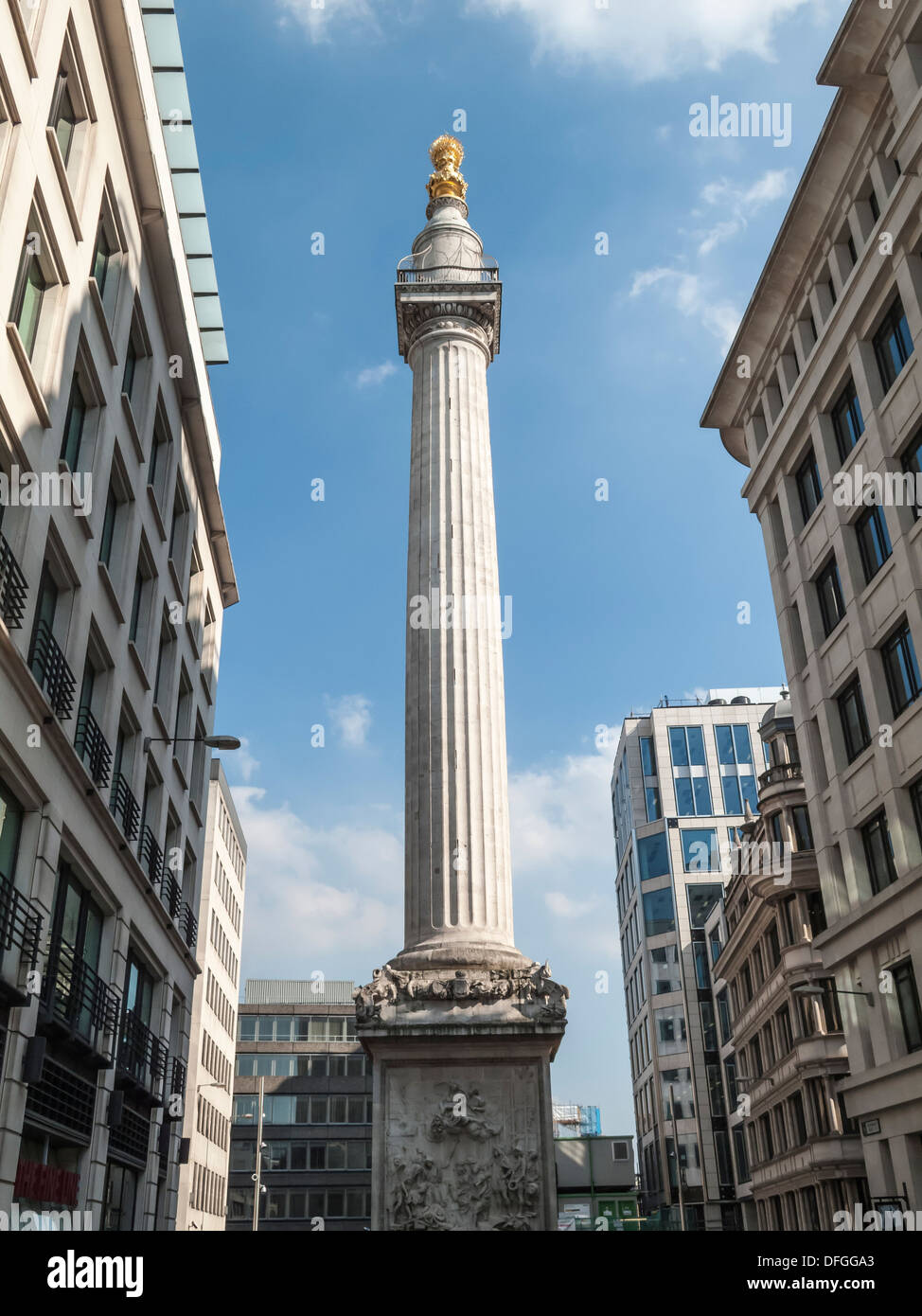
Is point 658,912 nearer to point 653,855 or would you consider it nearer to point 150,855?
point 653,855

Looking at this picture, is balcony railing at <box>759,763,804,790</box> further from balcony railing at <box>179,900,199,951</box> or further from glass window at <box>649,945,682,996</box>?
glass window at <box>649,945,682,996</box>

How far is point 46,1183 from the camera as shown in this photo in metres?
17.1

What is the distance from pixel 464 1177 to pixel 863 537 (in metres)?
16.6

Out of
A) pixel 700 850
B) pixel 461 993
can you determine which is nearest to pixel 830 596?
pixel 461 993

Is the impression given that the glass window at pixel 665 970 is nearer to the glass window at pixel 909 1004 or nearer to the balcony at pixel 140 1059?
the glass window at pixel 909 1004

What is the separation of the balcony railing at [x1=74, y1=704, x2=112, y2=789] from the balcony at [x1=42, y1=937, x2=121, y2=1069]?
332 centimetres

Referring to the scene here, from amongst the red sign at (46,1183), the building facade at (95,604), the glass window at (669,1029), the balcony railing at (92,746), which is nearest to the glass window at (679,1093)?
the glass window at (669,1029)

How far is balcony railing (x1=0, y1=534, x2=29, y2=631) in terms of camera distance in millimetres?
15578

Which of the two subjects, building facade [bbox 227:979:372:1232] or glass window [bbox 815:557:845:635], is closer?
glass window [bbox 815:557:845:635]

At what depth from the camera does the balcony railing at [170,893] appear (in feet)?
89.7

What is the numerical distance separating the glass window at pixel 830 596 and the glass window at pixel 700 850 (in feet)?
181

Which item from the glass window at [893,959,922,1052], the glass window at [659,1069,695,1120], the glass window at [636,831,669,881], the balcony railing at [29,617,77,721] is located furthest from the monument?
the glass window at [636,831,669,881]
